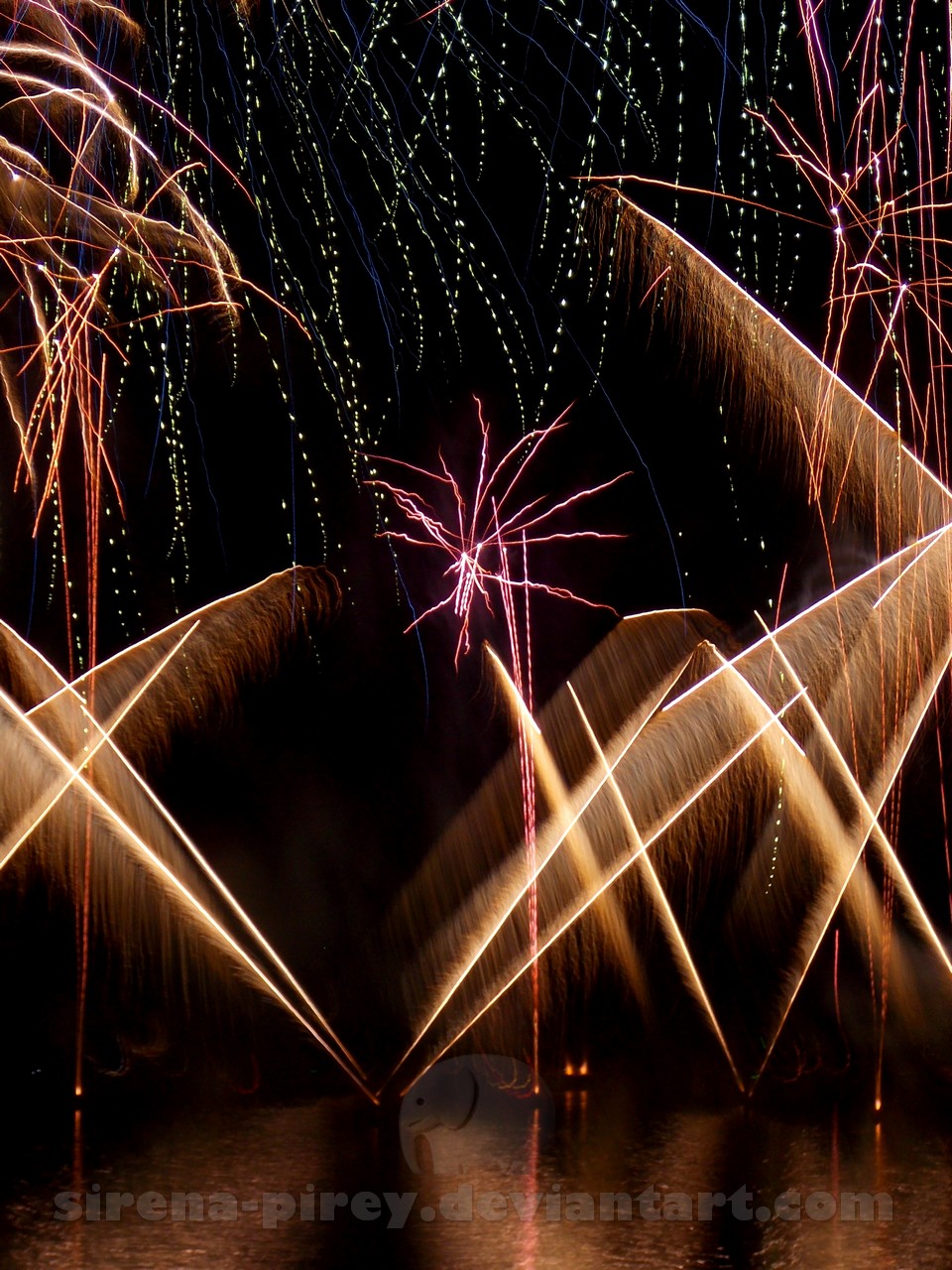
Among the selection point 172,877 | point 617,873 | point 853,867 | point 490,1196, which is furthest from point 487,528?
point 490,1196

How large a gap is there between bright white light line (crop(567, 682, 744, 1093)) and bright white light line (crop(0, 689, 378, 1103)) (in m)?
3.02

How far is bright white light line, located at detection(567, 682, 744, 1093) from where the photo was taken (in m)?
11.5

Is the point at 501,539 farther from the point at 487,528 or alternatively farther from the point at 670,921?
the point at 670,921

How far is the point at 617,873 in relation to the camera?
1167cm

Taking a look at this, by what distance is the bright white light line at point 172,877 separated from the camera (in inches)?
413

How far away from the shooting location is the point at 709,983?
12375mm

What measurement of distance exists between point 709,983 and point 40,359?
7.85 meters

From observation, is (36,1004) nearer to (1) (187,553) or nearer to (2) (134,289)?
(1) (187,553)

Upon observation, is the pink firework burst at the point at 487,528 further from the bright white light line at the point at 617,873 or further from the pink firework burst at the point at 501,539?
the bright white light line at the point at 617,873

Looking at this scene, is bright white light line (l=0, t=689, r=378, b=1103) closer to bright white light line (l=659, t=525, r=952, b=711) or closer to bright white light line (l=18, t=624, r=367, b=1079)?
bright white light line (l=18, t=624, r=367, b=1079)

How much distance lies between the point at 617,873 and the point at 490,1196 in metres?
3.79

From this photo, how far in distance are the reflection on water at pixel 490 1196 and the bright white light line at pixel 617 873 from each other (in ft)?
4.22

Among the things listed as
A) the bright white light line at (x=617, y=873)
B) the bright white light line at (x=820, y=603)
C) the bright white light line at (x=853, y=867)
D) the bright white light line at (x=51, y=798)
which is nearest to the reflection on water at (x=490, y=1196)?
the bright white light line at (x=617, y=873)

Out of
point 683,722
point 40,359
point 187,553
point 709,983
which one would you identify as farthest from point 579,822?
point 40,359
